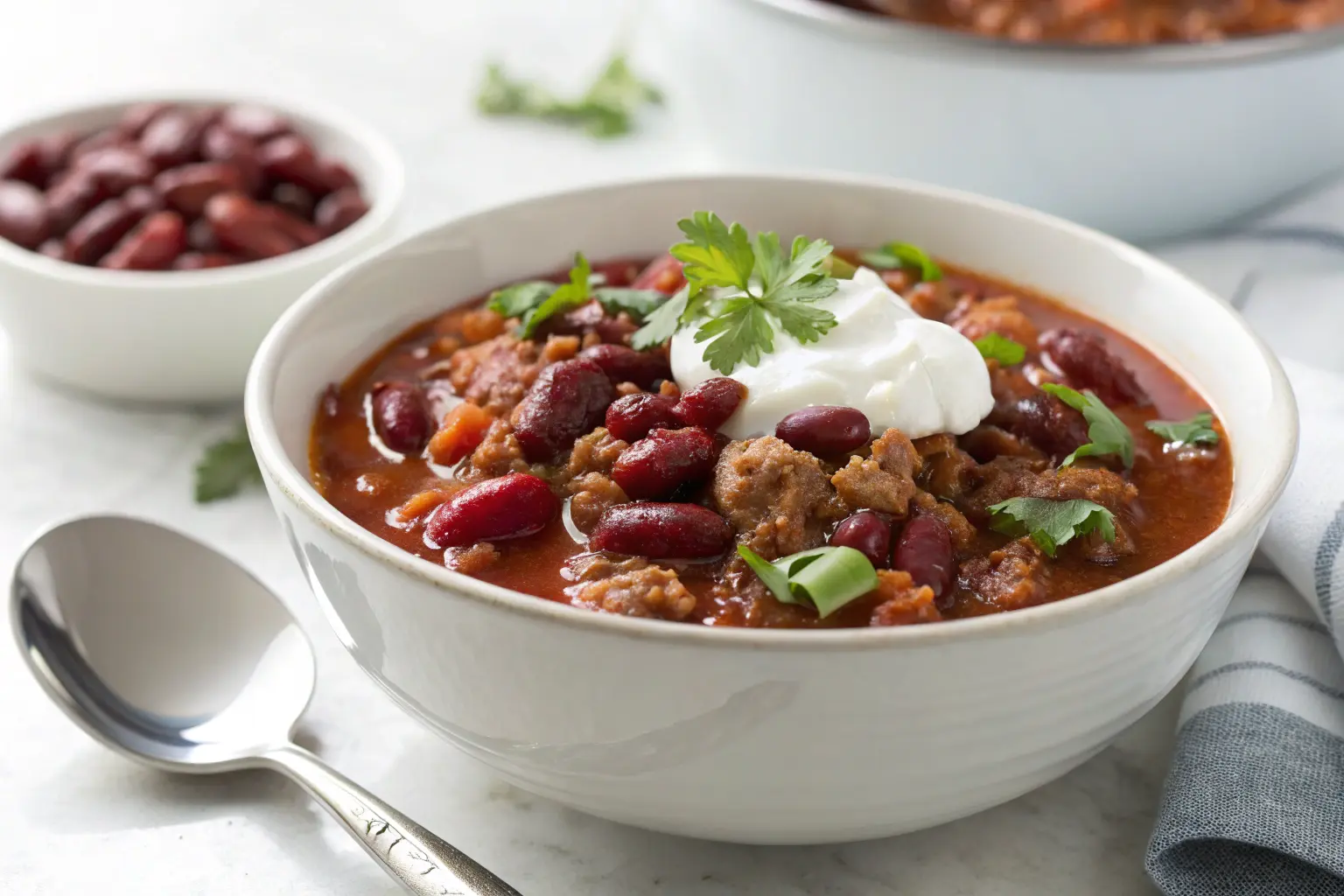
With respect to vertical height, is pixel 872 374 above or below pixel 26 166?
above

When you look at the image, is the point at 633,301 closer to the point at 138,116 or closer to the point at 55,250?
the point at 55,250

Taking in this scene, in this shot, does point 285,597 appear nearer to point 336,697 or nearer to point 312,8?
point 336,697

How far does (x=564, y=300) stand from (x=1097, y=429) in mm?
1256

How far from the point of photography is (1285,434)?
279 centimetres

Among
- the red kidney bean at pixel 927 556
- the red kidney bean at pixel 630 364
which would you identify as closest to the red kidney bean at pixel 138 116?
the red kidney bean at pixel 630 364

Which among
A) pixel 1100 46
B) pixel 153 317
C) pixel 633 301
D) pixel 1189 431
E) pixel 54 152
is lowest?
pixel 153 317

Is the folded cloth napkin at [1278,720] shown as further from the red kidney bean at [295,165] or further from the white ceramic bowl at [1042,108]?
the red kidney bean at [295,165]

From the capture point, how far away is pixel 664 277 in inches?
141

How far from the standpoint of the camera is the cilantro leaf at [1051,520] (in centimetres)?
273

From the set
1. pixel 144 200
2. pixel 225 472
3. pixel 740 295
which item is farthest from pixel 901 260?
pixel 144 200

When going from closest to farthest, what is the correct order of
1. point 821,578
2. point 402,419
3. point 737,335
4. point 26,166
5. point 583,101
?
point 821,578 → point 737,335 → point 402,419 → point 26,166 → point 583,101

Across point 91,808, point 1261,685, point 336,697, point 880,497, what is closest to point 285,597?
point 336,697

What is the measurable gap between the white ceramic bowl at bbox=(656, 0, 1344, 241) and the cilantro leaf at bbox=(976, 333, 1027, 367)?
1406 mm

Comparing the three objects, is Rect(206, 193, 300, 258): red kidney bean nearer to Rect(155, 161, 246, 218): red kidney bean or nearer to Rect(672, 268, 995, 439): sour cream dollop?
Rect(155, 161, 246, 218): red kidney bean
